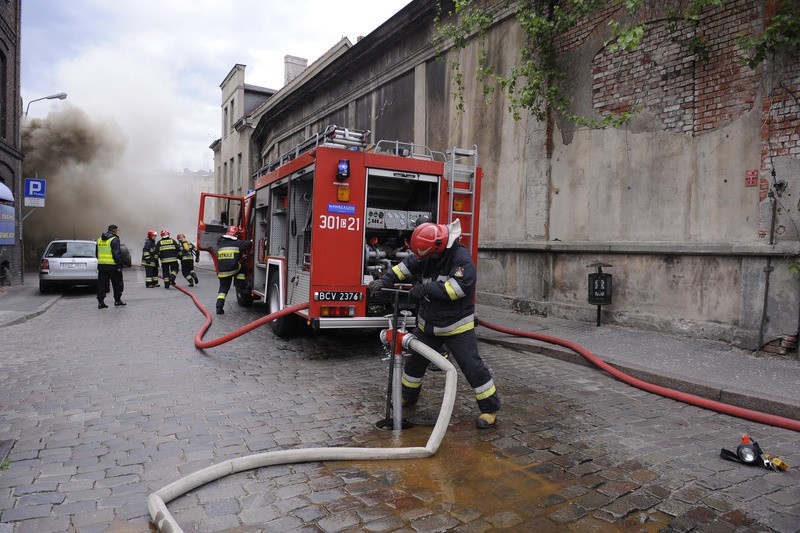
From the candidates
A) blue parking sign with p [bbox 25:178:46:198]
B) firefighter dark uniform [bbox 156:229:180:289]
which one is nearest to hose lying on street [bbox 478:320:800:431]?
firefighter dark uniform [bbox 156:229:180:289]

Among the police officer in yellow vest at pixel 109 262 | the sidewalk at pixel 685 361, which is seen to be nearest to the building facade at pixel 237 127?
the police officer in yellow vest at pixel 109 262

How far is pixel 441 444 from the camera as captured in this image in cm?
374

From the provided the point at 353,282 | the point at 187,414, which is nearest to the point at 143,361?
the point at 187,414

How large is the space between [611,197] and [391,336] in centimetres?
529

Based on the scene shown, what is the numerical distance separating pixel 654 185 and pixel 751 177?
129 cm

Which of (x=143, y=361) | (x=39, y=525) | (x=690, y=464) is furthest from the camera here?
(x=143, y=361)

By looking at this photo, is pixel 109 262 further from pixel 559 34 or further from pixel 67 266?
pixel 559 34

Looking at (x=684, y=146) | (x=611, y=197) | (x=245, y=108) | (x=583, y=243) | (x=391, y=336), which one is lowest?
(x=391, y=336)

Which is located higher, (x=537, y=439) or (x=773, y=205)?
(x=773, y=205)

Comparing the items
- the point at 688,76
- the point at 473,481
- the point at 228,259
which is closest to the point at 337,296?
the point at 473,481

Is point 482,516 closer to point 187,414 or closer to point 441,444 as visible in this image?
point 441,444

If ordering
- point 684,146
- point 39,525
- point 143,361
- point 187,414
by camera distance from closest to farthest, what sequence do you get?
point 39,525
point 187,414
point 143,361
point 684,146

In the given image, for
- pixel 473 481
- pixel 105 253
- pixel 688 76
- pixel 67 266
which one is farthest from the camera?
pixel 67 266

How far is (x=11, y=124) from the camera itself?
16719mm
